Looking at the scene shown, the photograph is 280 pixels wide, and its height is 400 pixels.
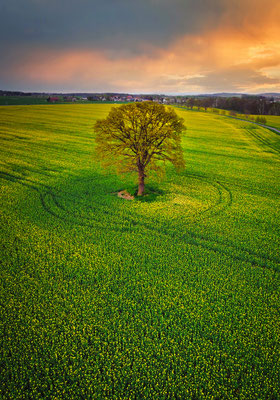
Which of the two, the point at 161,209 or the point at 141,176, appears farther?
the point at 141,176

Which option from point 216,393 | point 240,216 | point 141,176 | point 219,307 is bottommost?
point 216,393

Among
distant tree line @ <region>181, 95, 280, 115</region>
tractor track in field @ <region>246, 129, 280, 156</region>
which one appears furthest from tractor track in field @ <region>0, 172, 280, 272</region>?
distant tree line @ <region>181, 95, 280, 115</region>

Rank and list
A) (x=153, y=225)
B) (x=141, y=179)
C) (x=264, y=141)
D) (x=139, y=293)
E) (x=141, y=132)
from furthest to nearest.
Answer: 1. (x=264, y=141)
2. (x=141, y=179)
3. (x=141, y=132)
4. (x=153, y=225)
5. (x=139, y=293)

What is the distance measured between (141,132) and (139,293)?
15.6 m

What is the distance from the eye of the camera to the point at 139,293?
1197 cm

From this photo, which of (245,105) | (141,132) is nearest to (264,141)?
(141,132)

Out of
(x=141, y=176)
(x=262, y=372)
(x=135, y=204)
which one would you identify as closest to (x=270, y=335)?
(x=262, y=372)

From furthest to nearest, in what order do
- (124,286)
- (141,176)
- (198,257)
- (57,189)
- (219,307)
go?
(57,189)
(141,176)
(198,257)
(124,286)
(219,307)

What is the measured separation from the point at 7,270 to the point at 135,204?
12.3m

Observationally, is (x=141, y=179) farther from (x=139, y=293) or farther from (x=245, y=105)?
(x=245, y=105)

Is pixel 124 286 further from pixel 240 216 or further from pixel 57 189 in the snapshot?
pixel 57 189

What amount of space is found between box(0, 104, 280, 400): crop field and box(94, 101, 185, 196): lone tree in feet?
14.3

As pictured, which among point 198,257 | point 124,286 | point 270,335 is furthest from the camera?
point 198,257

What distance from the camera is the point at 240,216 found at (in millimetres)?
20672
